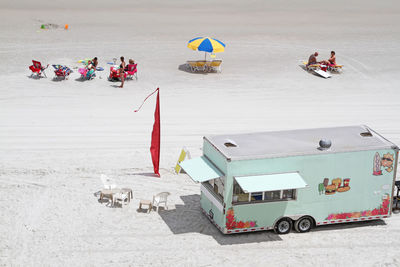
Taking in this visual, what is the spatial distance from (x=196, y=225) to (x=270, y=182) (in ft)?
8.26

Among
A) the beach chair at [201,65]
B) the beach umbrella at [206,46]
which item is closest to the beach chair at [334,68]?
the beach umbrella at [206,46]

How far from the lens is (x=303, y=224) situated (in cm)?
1570

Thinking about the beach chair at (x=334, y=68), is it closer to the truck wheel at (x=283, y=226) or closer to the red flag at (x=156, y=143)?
the red flag at (x=156, y=143)

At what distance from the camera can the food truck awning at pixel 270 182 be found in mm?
14391

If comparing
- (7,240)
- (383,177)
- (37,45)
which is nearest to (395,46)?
(37,45)

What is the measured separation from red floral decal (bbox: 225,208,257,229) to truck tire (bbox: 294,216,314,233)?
111 cm

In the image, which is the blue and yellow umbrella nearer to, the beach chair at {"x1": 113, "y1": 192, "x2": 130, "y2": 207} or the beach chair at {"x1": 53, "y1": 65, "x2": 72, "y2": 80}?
the beach chair at {"x1": 53, "y1": 65, "x2": 72, "y2": 80}

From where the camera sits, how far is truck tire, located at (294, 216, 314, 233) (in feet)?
51.1

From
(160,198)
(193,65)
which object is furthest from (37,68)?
(160,198)

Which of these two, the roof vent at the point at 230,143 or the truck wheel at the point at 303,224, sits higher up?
the roof vent at the point at 230,143

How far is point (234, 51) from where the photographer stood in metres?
33.9

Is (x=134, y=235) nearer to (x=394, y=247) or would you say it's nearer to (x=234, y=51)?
(x=394, y=247)

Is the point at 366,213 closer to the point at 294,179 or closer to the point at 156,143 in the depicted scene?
the point at 294,179

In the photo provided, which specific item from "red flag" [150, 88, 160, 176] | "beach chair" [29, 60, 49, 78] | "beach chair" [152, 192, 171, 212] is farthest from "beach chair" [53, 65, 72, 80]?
"beach chair" [152, 192, 171, 212]
